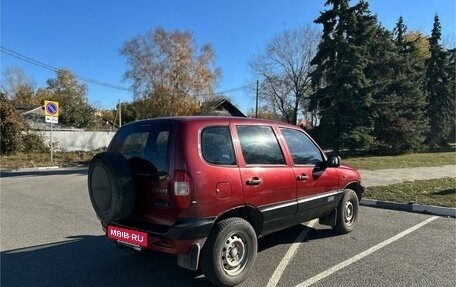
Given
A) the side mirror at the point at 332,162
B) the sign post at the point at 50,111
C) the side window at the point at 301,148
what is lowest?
the side mirror at the point at 332,162

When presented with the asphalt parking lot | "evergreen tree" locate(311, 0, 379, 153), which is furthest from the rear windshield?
"evergreen tree" locate(311, 0, 379, 153)

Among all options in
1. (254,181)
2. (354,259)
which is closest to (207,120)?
(254,181)

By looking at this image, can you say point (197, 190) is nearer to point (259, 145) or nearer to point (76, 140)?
point (259, 145)

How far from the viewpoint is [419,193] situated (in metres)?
10.4

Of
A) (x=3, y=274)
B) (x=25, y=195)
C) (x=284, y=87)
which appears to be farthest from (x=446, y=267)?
(x=284, y=87)

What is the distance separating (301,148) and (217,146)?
1.65 m

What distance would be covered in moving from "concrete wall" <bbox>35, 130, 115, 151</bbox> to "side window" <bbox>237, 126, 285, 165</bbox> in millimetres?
25187

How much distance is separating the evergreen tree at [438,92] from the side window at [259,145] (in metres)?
31.8

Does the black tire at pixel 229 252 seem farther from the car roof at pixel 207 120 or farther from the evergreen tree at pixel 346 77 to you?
the evergreen tree at pixel 346 77

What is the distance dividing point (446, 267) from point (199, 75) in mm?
39274

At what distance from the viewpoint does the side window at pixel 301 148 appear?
550 centimetres

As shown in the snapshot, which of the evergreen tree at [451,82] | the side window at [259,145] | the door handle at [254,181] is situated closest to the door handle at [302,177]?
the side window at [259,145]

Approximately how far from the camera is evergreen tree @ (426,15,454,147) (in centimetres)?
3328

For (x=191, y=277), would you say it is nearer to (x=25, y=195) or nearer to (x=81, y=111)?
(x=25, y=195)
